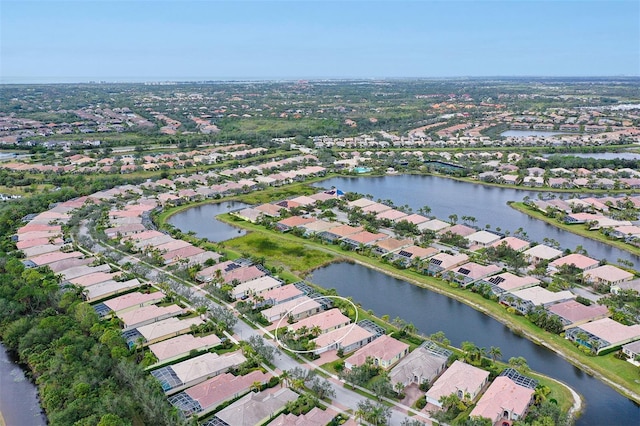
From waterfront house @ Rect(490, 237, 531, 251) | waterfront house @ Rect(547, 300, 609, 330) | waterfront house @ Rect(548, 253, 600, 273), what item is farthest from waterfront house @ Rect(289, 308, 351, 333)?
waterfront house @ Rect(548, 253, 600, 273)

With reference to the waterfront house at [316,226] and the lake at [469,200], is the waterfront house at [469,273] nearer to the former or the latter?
the lake at [469,200]

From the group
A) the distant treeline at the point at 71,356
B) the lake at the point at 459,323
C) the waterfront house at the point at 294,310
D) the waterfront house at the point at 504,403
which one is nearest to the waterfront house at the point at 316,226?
the lake at the point at 459,323

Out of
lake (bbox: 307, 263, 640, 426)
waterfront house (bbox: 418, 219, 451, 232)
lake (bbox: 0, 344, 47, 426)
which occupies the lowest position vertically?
lake (bbox: 0, 344, 47, 426)

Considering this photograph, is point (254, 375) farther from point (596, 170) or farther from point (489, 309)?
point (596, 170)

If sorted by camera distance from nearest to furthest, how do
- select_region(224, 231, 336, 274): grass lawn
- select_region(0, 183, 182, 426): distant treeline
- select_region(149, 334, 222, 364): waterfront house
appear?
select_region(0, 183, 182, 426): distant treeline
select_region(149, 334, 222, 364): waterfront house
select_region(224, 231, 336, 274): grass lawn

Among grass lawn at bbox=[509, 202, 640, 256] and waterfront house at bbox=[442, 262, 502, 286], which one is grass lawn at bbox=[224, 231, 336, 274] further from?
grass lawn at bbox=[509, 202, 640, 256]

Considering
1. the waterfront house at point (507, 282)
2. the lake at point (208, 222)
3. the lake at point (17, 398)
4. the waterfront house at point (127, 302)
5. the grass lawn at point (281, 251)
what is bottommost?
the lake at point (17, 398)

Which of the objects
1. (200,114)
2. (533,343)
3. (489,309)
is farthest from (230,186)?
(200,114)

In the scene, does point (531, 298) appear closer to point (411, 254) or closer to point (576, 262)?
point (576, 262)
